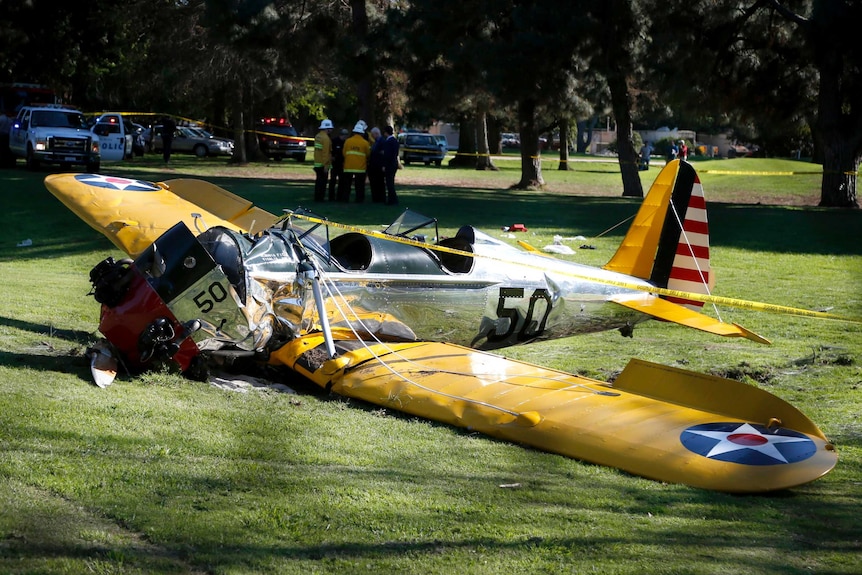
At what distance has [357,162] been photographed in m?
23.9

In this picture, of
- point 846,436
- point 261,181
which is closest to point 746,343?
point 846,436

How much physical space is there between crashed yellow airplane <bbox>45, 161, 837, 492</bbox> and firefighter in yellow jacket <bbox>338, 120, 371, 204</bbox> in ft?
38.3

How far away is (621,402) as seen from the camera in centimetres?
749

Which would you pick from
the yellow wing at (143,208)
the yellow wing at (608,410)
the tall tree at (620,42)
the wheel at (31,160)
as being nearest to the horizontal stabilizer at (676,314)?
the yellow wing at (608,410)

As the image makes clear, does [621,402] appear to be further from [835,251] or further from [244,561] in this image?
[835,251]

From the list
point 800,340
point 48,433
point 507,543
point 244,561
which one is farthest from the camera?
point 800,340

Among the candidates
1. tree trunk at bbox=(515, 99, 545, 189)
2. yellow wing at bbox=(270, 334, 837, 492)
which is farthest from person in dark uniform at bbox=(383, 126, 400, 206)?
yellow wing at bbox=(270, 334, 837, 492)

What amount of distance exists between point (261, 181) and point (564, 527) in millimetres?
27345

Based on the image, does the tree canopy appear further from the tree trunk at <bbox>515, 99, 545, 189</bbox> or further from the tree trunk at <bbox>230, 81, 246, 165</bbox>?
the tree trunk at <bbox>230, 81, 246, 165</bbox>

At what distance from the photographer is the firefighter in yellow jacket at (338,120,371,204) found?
23656 mm

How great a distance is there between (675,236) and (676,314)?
1.63 metres

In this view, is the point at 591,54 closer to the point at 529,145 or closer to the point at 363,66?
the point at 529,145

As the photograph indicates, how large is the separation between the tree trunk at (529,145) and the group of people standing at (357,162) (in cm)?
948

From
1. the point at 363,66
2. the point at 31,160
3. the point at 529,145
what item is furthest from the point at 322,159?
the point at 529,145
